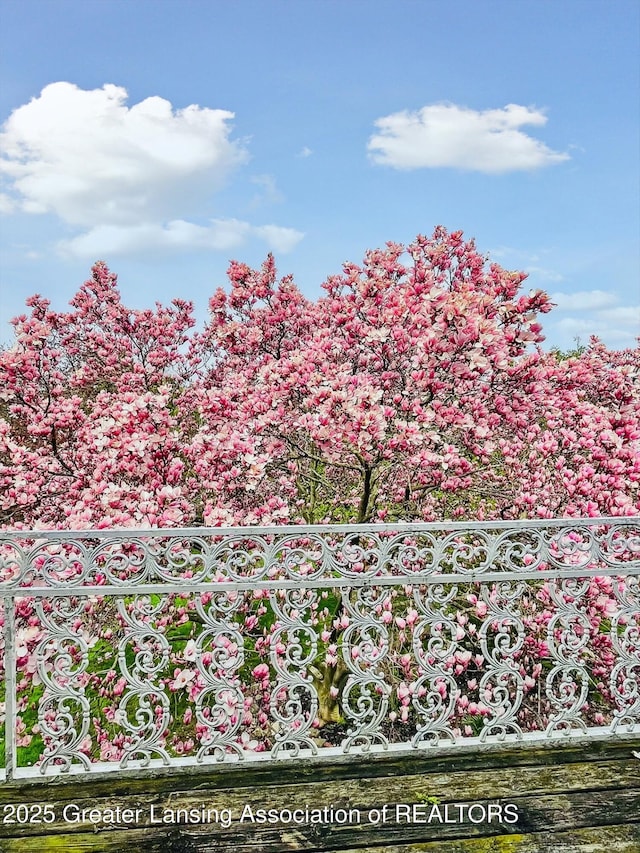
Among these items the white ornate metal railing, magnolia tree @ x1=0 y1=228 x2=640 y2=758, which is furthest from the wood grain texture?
magnolia tree @ x1=0 y1=228 x2=640 y2=758

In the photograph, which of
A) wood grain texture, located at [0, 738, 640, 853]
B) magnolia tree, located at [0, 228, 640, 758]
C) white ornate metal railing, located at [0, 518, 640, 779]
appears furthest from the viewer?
magnolia tree, located at [0, 228, 640, 758]

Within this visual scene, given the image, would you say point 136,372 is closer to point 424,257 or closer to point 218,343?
point 218,343

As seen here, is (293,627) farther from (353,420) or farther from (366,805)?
(353,420)

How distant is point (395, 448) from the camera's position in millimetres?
4418

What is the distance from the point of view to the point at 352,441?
4.20 metres

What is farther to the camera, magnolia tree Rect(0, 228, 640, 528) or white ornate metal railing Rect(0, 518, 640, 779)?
magnolia tree Rect(0, 228, 640, 528)

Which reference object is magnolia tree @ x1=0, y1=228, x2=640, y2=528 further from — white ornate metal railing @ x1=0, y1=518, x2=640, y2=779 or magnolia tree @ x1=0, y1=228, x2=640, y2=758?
white ornate metal railing @ x1=0, y1=518, x2=640, y2=779

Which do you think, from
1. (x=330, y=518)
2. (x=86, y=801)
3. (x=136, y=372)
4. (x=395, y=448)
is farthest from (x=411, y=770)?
(x=136, y=372)

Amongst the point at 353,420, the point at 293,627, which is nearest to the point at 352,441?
the point at 353,420

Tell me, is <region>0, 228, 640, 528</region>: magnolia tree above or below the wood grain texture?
above

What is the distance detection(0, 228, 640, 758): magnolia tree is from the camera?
4.30 m

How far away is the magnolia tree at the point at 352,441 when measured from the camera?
4301 millimetres

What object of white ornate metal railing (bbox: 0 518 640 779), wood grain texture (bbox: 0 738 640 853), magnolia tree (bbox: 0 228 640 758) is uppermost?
magnolia tree (bbox: 0 228 640 758)

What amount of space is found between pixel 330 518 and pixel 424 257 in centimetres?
272
